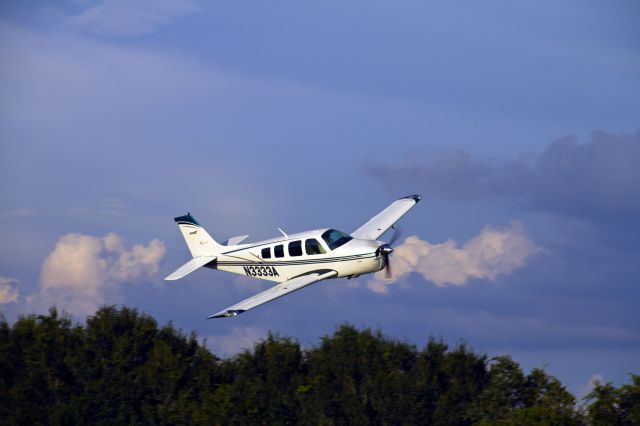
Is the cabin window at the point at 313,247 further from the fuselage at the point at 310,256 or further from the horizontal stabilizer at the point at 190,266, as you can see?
the horizontal stabilizer at the point at 190,266

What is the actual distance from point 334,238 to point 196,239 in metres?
9.46

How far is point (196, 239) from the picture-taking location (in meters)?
51.8

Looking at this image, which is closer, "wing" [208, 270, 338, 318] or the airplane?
"wing" [208, 270, 338, 318]

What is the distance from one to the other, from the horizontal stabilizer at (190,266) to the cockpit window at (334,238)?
7.45m

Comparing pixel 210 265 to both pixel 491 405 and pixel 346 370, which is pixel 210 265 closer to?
pixel 346 370

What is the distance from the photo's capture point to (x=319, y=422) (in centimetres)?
5019

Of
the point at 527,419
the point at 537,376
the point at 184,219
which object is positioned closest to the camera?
the point at 527,419

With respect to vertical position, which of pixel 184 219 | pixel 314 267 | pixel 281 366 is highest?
pixel 184 219

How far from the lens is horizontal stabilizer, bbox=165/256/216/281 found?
4845cm

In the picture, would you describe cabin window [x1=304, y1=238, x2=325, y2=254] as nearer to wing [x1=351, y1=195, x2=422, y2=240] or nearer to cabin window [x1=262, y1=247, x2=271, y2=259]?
cabin window [x1=262, y1=247, x2=271, y2=259]

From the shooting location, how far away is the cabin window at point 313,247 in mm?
45125

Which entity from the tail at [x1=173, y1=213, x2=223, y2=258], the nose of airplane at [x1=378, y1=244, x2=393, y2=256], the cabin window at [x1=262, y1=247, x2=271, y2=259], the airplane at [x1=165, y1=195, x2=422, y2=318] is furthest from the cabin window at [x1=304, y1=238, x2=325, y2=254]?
the tail at [x1=173, y1=213, x2=223, y2=258]

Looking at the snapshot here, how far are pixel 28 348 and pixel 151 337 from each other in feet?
21.3

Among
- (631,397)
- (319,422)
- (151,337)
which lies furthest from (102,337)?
(631,397)
